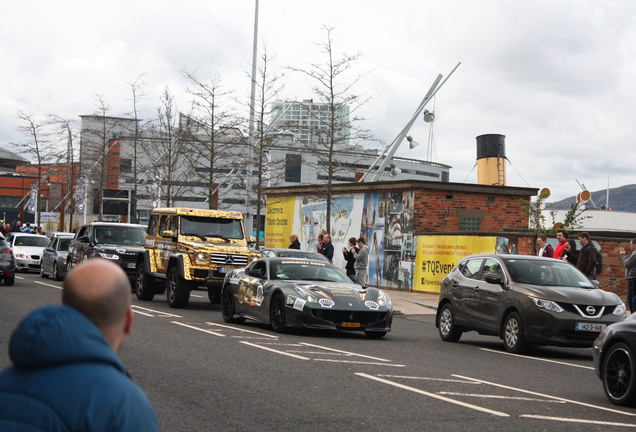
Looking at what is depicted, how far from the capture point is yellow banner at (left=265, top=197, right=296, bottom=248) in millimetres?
39094

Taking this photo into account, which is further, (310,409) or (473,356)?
(473,356)

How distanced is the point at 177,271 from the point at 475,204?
1495cm

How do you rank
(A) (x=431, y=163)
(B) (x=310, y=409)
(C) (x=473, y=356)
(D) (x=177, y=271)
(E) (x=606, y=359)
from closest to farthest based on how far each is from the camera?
(B) (x=310, y=409) < (E) (x=606, y=359) < (C) (x=473, y=356) < (D) (x=177, y=271) < (A) (x=431, y=163)

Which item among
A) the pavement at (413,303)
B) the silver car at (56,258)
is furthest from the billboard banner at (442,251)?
the silver car at (56,258)

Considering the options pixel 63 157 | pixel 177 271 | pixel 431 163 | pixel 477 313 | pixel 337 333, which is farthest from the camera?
pixel 431 163

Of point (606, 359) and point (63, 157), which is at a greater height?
point (63, 157)

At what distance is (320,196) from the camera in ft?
116

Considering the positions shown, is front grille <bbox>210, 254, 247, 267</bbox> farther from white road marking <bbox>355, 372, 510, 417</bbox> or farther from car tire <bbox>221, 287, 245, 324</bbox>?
white road marking <bbox>355, 372, 510, 417</bbox>

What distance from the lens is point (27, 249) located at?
119 feet

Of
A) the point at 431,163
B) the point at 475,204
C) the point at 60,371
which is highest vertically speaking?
the point at 431,163

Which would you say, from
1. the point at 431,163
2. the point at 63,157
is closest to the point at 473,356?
the point at 63,157

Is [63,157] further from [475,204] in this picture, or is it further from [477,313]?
[477,313]

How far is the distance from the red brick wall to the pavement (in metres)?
2.68

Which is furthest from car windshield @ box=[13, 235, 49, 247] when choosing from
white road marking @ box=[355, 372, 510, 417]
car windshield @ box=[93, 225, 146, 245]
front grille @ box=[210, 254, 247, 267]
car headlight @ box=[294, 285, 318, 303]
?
white road marking @ box=[355, 372, 510, 417]
